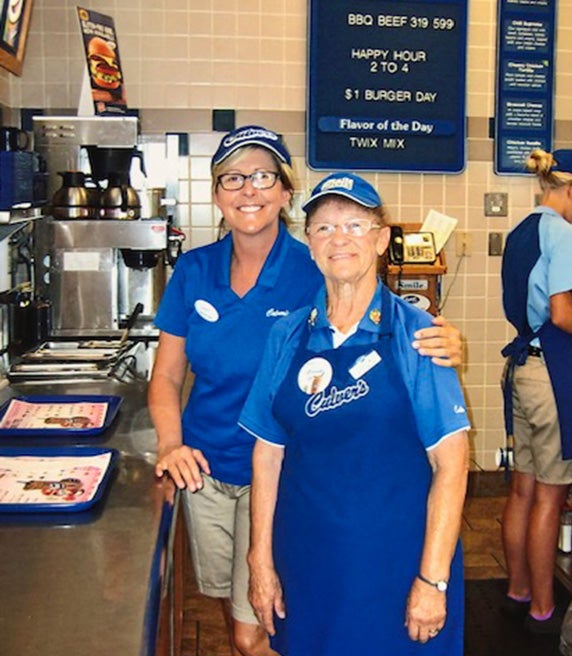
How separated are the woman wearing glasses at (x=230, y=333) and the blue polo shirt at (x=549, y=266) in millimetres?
1072

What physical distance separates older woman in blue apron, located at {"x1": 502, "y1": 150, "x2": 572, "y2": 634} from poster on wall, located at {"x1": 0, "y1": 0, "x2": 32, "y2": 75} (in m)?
1.98

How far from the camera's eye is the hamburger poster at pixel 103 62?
349 cm

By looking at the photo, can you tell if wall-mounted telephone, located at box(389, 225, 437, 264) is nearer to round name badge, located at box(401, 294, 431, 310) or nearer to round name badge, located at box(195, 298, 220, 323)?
round name badge, located at box(401, 294, 431, 310)

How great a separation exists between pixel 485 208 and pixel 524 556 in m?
1.84

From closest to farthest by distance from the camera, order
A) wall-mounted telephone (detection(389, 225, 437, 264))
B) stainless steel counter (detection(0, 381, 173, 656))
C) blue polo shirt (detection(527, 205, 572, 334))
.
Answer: stainless steel counter (detection(0, 381, 173, 656)), blue polo shirt (detection(527, 205, 572, 334)), wall-mounted telephone (detection(389, 225, 437, 264))

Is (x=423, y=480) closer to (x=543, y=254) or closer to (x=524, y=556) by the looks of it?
(x=543, y=254)

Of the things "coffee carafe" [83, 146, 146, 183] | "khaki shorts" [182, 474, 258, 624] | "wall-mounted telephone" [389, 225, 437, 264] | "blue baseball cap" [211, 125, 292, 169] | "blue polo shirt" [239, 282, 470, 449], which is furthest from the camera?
"wall-mounted telephone" [389, 225, 437, 264]

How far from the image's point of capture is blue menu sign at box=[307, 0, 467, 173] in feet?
13.3

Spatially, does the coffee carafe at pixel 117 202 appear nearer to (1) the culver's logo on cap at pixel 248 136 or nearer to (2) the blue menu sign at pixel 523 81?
(1) the culver's logo on cap at pixel 248 136

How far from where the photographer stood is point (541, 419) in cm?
288

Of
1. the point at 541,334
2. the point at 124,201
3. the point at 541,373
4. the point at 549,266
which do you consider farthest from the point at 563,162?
the point at 124,201

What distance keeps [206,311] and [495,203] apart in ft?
8.67

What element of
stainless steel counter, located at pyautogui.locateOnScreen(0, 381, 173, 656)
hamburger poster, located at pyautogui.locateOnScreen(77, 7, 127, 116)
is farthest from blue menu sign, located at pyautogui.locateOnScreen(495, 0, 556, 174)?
stainless steel counter, located at pyautogui.locateOnScreen(0, 381, 173, 656)

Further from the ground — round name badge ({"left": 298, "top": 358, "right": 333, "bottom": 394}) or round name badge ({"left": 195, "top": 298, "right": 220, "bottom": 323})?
round name badge ({"left": 195, "top": 298, "right": 220, "bottom": 323})
